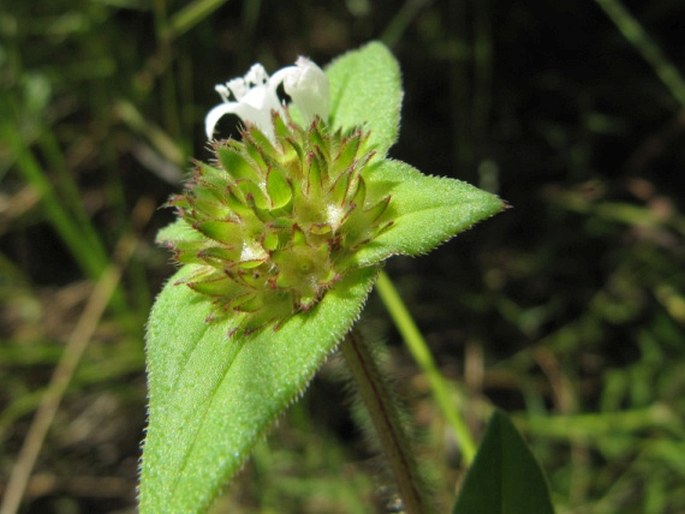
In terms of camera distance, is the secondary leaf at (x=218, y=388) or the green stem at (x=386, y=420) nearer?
the secondary leaf at (x=218, y=388)

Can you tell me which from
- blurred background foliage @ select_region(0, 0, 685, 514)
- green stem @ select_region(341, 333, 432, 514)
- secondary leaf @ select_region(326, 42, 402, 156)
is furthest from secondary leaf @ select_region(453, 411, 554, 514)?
blurred background foliage @ select_region(0, 0, 685, 514)

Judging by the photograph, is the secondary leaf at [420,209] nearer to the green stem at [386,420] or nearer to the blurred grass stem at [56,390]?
the green stem at [386,420]

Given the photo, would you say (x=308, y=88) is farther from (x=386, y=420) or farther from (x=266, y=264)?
(x=386, y=420)

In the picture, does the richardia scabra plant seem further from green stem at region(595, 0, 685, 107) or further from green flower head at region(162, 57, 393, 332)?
green stem at region(595, 0, 685, 107)

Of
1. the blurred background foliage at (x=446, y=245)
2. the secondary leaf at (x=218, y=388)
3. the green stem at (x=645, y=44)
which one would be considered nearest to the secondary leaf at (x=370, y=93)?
the secondary leaf at (x=218, y=388)

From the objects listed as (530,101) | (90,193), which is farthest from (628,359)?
(90,193)

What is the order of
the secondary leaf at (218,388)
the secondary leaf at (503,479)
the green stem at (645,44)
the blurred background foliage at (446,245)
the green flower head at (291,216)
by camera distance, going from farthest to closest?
1. the blurred background foliage at (446,245)
2. the green stem at (645,44)
3. the secondary leaf at (503,479)
4. the green flower head at (291,216)
5. the secondary leaf at (218,388)

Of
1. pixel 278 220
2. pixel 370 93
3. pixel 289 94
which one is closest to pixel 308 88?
pixel 289 94
